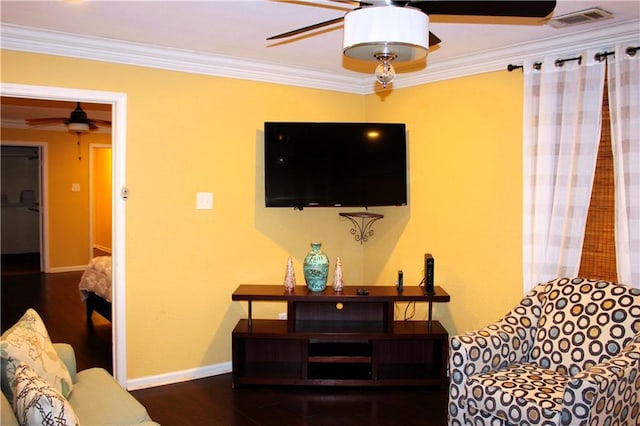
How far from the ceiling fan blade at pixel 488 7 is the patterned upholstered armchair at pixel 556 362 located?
1551mm

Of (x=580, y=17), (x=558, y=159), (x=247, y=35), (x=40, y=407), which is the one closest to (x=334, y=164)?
(x=247, y=35)

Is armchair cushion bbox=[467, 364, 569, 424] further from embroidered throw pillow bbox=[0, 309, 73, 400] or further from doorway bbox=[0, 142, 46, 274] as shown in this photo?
doorway bbox=[0, 142, 46, 274]

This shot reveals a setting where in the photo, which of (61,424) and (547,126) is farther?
(547,126)

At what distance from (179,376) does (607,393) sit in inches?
110

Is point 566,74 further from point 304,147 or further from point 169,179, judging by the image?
point 169,179

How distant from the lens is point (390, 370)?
12.9 feet

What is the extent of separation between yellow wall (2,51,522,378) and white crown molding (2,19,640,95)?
65mm

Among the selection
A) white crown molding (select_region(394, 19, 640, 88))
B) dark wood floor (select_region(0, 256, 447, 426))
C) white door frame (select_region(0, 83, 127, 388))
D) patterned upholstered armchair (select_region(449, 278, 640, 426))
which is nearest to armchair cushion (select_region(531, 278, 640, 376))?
patterned upholstered armchair (select_region(449, 278, 640, 426))

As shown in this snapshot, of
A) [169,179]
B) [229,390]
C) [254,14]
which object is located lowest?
[229,390]

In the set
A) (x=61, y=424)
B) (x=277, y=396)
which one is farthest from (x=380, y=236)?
(x=61, y=424)

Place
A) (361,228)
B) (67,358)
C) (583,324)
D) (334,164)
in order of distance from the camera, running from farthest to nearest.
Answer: (361,228)
(334,164)
(583,324)
(67,358)

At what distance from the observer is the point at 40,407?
1732 mm

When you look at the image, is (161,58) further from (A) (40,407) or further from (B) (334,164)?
(A) (40,407)

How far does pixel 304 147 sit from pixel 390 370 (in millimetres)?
1736
